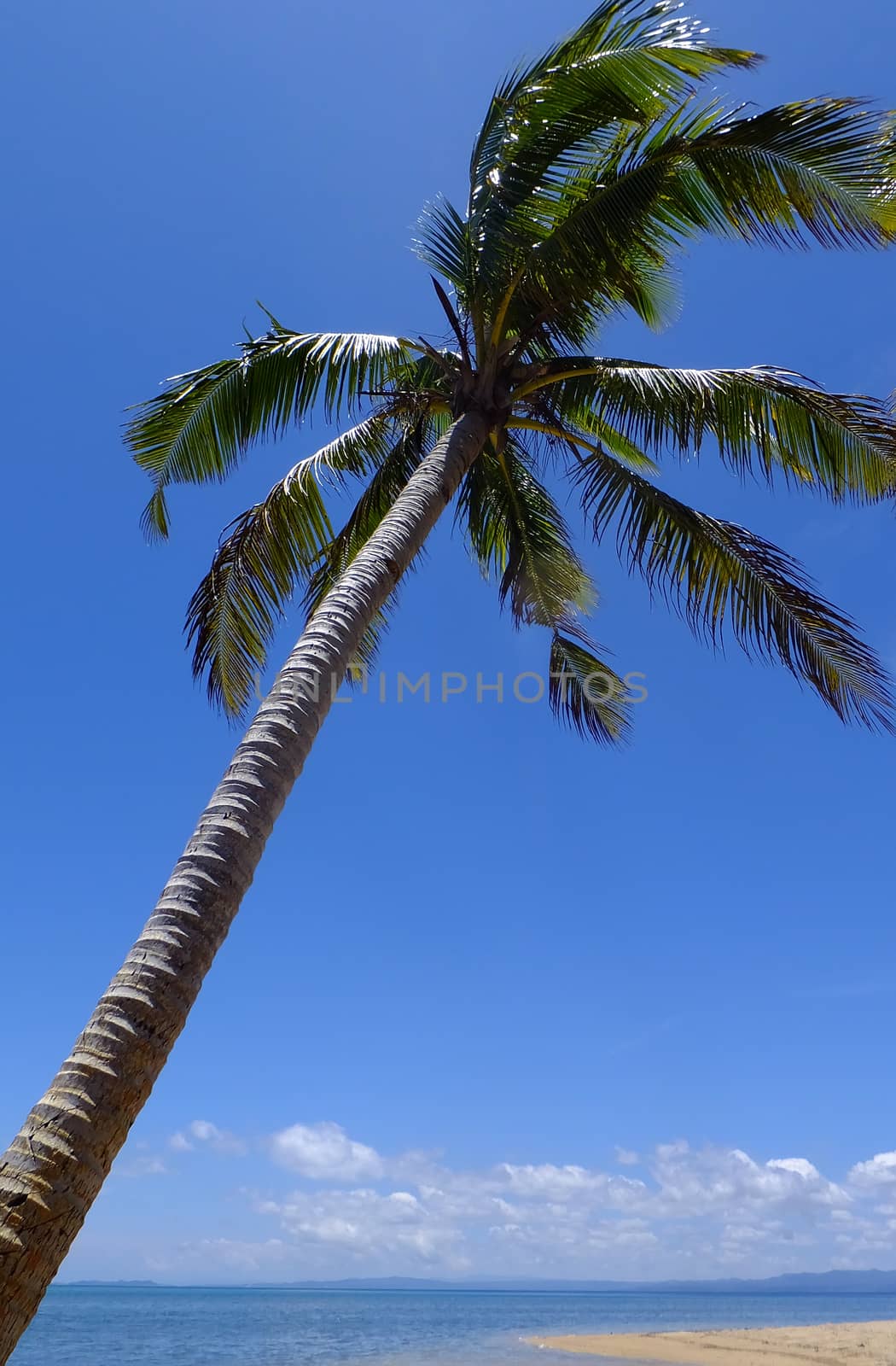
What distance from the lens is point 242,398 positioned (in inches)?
311

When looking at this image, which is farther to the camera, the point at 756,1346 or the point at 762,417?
the point at 756,1346

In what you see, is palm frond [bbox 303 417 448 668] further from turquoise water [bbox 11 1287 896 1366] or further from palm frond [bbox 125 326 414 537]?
turquoise water [bbox 11 1287 896 1366]

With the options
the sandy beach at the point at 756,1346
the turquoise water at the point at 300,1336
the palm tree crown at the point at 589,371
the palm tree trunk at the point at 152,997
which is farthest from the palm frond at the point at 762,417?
the turquoise water at the point at 300,1336

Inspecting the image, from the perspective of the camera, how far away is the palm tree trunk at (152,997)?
2.64m

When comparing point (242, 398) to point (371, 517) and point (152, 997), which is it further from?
point (152, 997)

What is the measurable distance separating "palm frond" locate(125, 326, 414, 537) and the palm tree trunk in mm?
3408

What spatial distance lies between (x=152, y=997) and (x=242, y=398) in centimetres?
587

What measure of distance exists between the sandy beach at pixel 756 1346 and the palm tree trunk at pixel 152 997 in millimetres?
22192

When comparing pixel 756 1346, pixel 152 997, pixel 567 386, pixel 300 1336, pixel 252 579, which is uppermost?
pixel 567 386

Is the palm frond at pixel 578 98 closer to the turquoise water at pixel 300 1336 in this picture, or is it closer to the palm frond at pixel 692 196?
the palm frond at pixel 692 196

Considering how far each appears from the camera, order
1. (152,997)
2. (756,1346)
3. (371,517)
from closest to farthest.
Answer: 1. (152,997)
2. (371,517)
3. (756,1346)

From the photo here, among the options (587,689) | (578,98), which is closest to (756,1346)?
(587,689)

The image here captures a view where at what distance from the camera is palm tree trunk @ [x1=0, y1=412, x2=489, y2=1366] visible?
2.64m

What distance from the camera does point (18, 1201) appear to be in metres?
2.62
